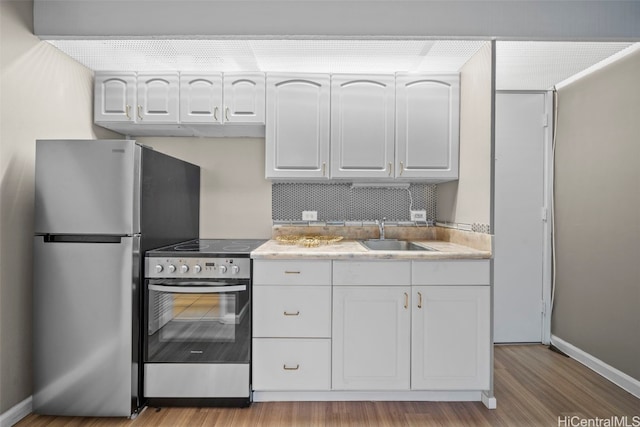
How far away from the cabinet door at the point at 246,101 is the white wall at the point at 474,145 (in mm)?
1410

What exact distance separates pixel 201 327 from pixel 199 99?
5.08ft

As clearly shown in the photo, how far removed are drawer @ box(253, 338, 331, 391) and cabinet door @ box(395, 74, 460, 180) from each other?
1.38 metres

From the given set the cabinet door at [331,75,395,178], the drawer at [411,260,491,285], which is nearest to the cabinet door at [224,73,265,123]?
the cabinet door at [331,75,395,178]

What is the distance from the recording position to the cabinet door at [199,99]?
263cm

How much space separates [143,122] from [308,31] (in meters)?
1.33

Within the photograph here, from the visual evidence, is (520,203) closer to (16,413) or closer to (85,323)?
(85,323)

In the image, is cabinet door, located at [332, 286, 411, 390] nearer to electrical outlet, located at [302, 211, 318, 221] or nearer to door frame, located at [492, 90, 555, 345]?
electrical outlet, located at [302, 211, 318, 221]

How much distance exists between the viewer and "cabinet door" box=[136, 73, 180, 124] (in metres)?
2.63

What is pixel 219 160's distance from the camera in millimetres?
3053

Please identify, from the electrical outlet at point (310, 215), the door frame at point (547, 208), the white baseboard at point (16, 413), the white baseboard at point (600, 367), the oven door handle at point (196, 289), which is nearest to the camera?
the white baseboard at point (16, 413)

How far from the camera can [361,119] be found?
266 centimetres

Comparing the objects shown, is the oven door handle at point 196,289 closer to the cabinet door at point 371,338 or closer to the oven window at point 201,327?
the oven window at point 201,327

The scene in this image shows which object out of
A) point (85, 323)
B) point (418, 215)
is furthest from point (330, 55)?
point (85, 323)

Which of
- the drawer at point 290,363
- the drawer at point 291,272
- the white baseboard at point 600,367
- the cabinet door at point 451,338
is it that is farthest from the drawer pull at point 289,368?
the white baseboard at point 600,367
